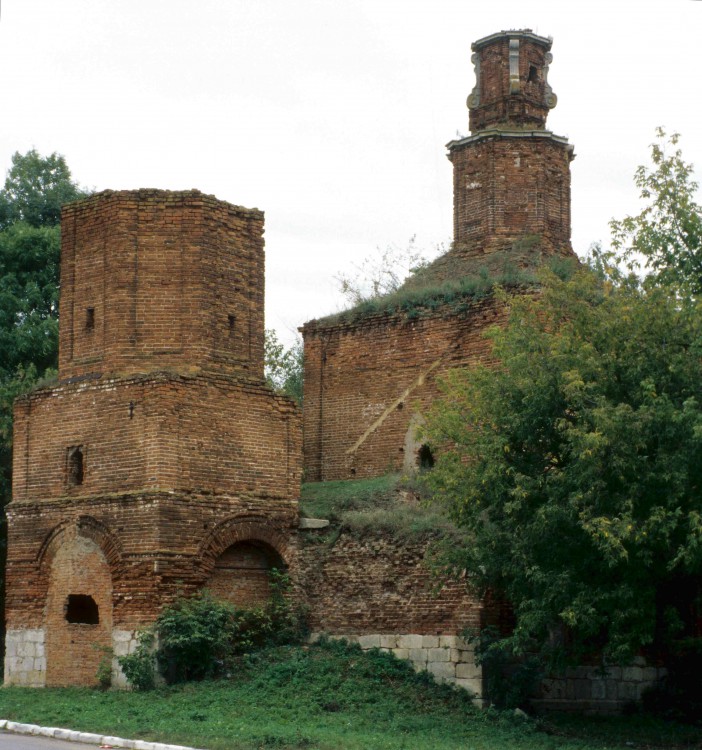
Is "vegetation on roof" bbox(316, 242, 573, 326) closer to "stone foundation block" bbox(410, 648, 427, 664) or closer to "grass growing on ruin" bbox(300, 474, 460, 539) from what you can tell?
"grass growing on ruin" bbox(300, 474, 460, 539)

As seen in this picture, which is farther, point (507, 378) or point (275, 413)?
point (275, 413)

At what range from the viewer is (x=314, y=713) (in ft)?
55.2

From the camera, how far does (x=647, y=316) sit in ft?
52.3

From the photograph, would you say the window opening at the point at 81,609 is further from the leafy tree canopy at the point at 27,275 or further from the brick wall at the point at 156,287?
the leafy tree canopy at the point at 27,275

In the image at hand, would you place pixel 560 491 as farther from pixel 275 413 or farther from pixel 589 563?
pixel 275 413

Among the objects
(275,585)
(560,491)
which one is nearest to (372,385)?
(275,585)

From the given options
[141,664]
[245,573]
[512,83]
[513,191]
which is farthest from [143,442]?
[512,83]

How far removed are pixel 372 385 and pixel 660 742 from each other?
9.77 meters

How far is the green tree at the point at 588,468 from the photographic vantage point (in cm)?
1505

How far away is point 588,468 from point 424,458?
8.62 m

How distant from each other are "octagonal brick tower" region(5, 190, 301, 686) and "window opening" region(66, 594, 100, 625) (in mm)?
22

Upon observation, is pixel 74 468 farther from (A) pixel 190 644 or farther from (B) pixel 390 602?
(B) pixel 390 602

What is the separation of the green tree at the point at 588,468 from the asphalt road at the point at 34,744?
17.7 ft

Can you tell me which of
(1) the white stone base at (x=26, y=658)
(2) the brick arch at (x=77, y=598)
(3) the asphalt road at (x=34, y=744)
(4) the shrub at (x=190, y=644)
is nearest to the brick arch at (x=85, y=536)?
(2) the brick arch at (x=77, y=598)
